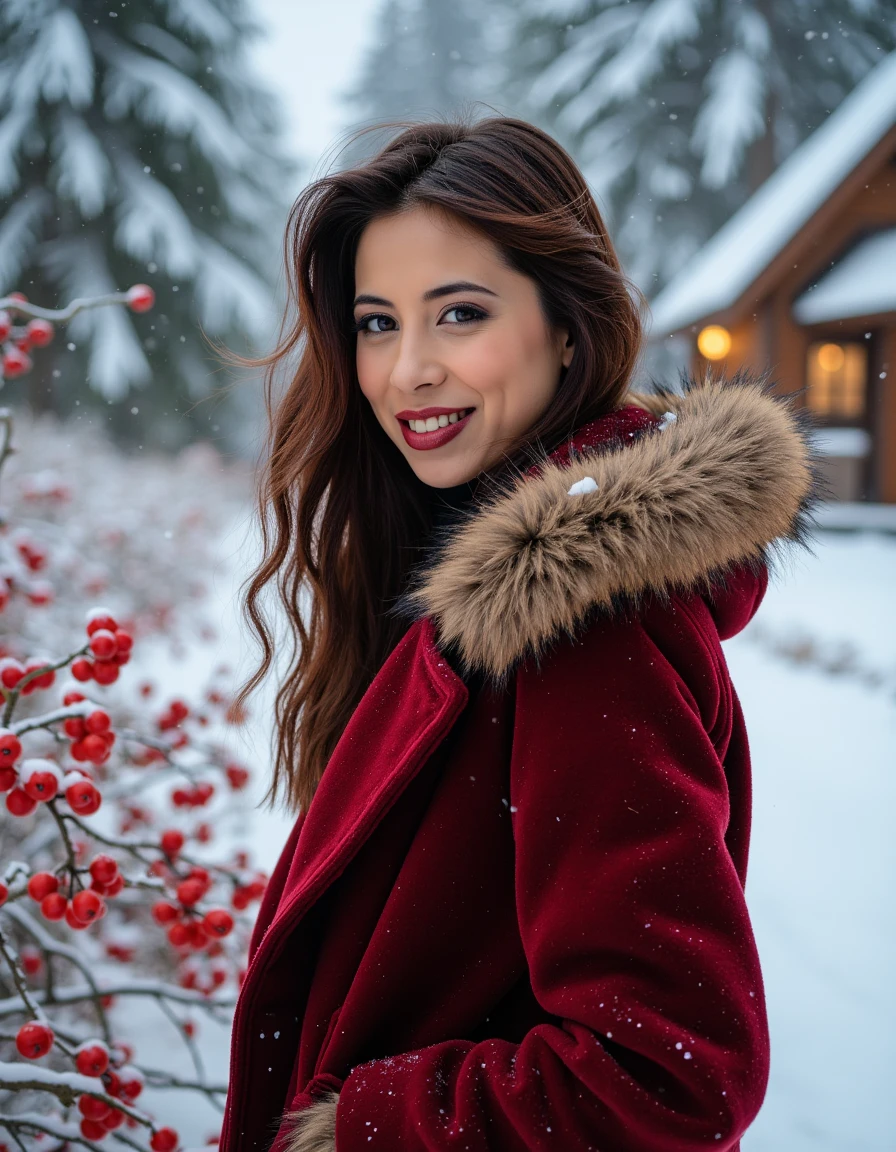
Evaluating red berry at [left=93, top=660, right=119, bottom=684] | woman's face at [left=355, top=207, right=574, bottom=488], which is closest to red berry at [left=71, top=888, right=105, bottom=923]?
red berry at [left=93, top=660, right=119, bottom=684]

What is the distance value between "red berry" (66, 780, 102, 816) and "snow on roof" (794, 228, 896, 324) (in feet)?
22.3

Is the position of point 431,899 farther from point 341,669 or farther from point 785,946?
point 785,946

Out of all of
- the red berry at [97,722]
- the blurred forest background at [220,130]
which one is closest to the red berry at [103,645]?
the red berry at [97,722]

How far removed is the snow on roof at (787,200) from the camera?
635 centimetres

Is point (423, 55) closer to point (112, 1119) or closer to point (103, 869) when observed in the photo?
point (103, 869)

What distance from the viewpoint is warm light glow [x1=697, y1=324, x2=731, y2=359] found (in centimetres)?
646

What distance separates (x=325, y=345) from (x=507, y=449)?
19.6 inches

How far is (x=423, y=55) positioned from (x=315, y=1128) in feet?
69.9

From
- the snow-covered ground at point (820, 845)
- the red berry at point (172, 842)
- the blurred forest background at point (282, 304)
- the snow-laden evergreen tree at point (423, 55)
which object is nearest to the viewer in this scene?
the red berry at point (172, 842)

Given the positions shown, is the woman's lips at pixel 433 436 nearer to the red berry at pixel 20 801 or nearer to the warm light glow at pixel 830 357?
the red berry at pixel 20 801

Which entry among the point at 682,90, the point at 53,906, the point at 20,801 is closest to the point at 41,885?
the point at 53,906

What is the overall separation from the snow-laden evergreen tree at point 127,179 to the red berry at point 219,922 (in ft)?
15.8

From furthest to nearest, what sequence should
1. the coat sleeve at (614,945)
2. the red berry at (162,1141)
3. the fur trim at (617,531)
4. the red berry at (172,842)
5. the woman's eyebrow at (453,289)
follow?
the red berry at (172,842) < the red berry at (162,1141) < the woman's eyebrow at (453,289) < the fur trim at (617,531) < the coat sleeve at (614,945)

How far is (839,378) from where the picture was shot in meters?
8.27
